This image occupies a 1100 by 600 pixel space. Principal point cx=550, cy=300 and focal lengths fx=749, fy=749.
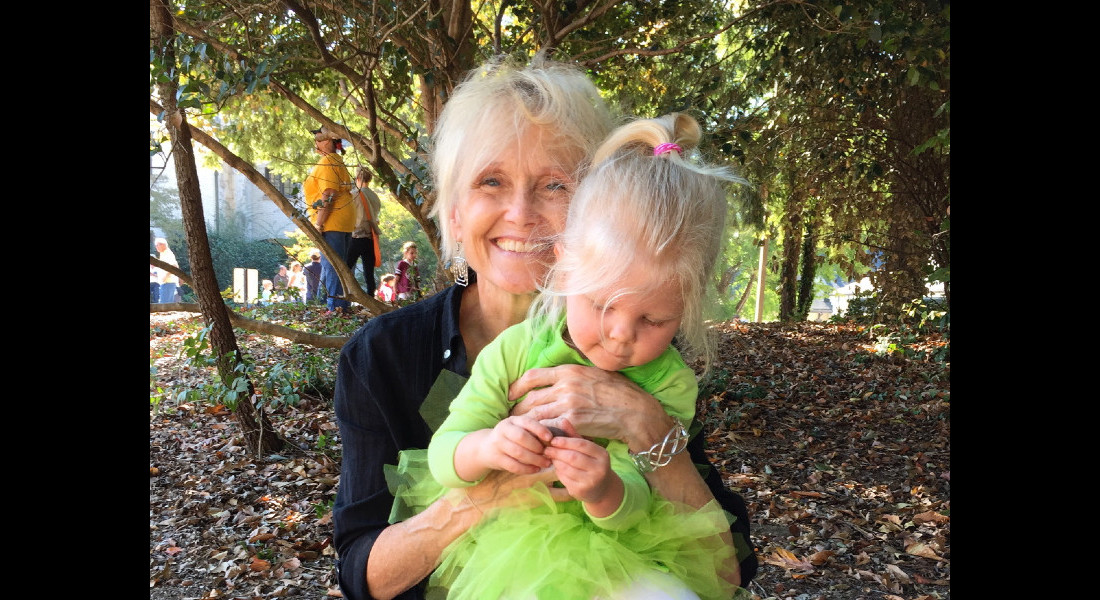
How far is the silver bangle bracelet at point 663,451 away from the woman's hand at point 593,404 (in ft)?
0.05

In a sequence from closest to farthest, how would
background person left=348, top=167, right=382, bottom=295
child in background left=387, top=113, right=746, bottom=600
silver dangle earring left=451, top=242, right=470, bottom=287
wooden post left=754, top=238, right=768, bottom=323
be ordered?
child in background left=387, top=113, right=746, bottom=600, silver dangle earring left=451, top=242, right=470, bottom=287, background person left=348, top=167, right=382, bottom=295, wooden post left=754, top=238, right=768, bottom=323

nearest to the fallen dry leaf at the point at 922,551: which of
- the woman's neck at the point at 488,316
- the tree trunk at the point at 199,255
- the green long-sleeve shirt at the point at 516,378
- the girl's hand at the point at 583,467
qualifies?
the green long-sleeve shirt at the point at 516,378

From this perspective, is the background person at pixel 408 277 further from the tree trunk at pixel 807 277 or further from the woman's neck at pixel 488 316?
the tree trunk at pixel 807 277

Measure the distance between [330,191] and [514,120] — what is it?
13.5ft

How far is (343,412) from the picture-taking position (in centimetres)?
212

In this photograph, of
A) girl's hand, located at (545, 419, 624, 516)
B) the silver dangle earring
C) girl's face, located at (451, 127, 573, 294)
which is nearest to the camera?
girl's hand, located at (545, 419, 624, 516)

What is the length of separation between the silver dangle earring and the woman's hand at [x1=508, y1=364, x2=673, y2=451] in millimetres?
564

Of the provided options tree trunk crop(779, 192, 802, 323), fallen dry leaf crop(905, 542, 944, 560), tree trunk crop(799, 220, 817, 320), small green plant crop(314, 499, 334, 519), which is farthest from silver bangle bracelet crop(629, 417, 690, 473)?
tree trunk crop(799, 220, 817, 320)

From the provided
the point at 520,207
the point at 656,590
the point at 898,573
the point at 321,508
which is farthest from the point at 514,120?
the point at 898,573

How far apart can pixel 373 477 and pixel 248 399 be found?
363cm

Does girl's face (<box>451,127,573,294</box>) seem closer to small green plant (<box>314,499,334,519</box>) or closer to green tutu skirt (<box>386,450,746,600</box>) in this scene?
green tutu skirt (<box>386,450,746,600</box>)

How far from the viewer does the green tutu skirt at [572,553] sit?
5.49 ft

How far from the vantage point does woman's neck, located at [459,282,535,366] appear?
2.22 metres
